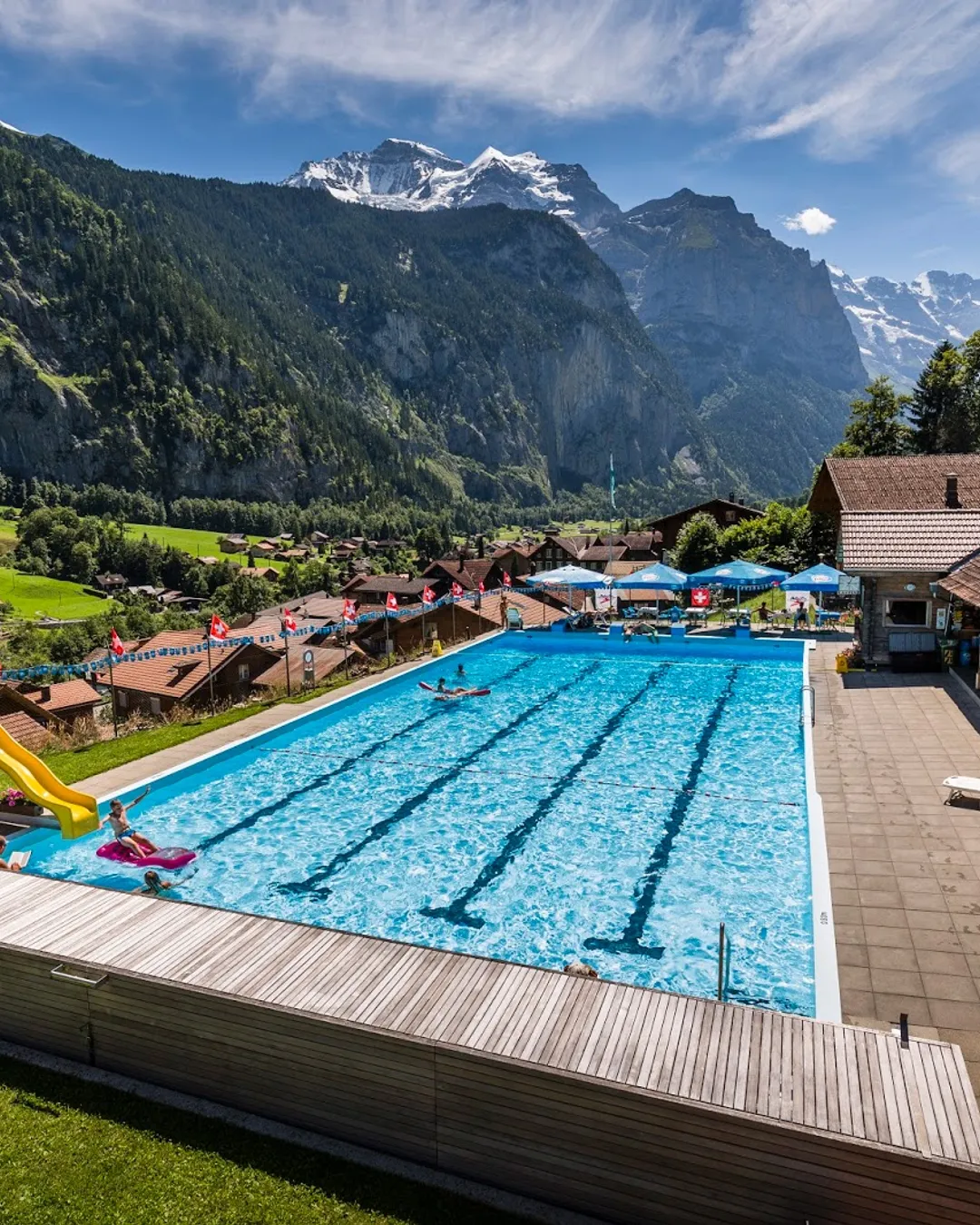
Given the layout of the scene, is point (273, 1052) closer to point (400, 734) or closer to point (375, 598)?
point (400, 734)

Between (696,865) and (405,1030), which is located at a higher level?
(405,1030)

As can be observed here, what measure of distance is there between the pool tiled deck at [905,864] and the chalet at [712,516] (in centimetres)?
4094

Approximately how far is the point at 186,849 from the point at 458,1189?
8.15 m

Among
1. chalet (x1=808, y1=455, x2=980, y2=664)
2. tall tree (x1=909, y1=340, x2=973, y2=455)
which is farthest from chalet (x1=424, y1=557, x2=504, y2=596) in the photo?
chalet (x1=808, y1=455, x2=980, y2=664)

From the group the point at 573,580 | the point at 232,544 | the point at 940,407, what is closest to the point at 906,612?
the point at 573,580

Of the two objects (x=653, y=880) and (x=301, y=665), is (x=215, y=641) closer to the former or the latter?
(x=301, y=665)

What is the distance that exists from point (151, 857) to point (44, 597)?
320 ft

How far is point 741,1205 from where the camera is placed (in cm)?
479

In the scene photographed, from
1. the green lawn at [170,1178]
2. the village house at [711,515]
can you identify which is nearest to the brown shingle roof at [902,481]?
the green lawn at [170,1178]

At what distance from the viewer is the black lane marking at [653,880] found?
9844 mm

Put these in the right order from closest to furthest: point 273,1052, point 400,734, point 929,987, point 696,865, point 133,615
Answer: point 273,1052
point 929,987
point 696,865
point 400,734
point 133,615

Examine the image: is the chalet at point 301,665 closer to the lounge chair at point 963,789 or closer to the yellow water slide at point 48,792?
the yellow water slide at point 48,792

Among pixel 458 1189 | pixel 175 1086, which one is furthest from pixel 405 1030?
pixel 175 1086

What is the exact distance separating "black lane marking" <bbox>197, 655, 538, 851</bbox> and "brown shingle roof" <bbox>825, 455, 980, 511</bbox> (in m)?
14.6
